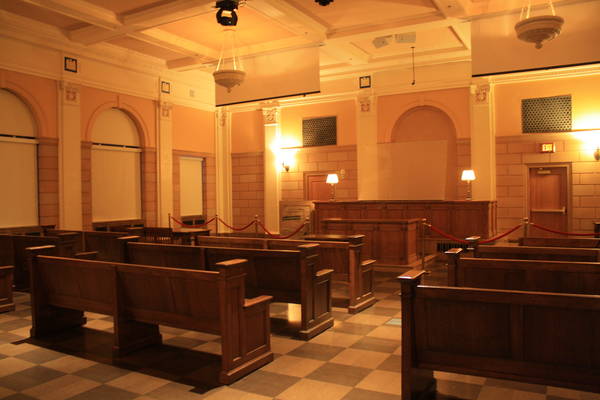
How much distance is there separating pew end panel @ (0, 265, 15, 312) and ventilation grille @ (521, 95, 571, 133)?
996 cm

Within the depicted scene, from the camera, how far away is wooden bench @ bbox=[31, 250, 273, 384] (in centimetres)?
349

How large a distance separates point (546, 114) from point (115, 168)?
955 centimetres

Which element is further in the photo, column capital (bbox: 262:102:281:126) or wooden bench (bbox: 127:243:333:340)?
column capital (bbox: 262:102:281:126)

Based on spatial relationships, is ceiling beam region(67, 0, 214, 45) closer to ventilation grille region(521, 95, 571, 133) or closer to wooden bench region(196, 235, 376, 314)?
wooden bench region(196, 235, 376, 314)

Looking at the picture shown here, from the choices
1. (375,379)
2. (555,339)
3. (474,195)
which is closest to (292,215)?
(474,195)

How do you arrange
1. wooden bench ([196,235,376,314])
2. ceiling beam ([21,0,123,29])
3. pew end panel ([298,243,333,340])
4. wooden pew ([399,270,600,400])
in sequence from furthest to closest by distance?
ceiling beam ([21,0,123,29]) < wooden bench ([196,235,376,314]) < pew end panel ([298,243,333,340]) < wooden pew ([399,270,600,400])

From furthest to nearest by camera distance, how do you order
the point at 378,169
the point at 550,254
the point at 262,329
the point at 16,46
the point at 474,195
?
the point at 378,169 → the point at 474,195 → the point at 16,46 → the point at 550,254 → the point at 262,329

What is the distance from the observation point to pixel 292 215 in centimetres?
1274

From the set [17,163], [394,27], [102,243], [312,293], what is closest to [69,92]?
[17,163]

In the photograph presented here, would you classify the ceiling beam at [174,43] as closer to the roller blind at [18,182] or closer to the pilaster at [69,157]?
the pilaster at [69,157]

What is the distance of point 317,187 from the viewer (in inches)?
507

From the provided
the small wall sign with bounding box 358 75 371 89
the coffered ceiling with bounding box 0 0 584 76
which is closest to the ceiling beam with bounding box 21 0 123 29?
the coffered ceiling with bounding box 0 0 584 76

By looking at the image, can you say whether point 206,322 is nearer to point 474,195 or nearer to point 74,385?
point 74,385

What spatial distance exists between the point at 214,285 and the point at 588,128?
9.33m
